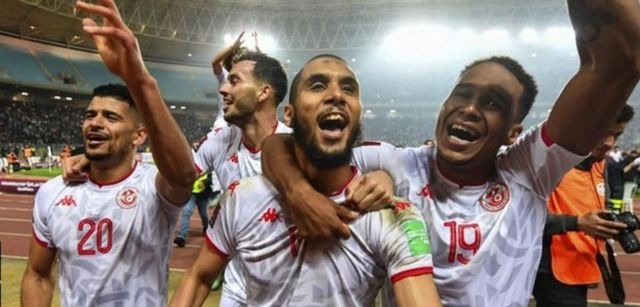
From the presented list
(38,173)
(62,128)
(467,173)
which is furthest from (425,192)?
(62,128)

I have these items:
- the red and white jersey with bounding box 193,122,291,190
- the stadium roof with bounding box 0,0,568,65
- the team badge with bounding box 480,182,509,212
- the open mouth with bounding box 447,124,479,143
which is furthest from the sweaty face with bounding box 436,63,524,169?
the stadium roof with bounding box 0,0,568,65

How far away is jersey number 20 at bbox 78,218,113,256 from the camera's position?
252cm

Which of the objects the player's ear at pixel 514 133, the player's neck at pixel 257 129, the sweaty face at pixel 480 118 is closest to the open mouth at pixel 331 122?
the sweaty face at pixel 480 118

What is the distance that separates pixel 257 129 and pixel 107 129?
52.9 inches

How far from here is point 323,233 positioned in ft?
5.71

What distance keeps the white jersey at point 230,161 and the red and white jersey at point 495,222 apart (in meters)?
1.47

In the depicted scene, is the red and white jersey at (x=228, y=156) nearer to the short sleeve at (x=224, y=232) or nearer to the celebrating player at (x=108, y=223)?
the celebrating player at (x=108, y=223)

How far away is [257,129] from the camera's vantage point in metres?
3.68

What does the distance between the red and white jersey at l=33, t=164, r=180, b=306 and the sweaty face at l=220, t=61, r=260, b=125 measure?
1.13 m

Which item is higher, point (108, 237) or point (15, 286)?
point (108, 237)

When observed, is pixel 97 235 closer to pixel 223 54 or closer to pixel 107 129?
pixel 107 129

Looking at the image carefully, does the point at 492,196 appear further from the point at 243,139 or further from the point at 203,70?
the point at 203,70

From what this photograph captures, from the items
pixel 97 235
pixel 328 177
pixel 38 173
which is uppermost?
pixel 328 177

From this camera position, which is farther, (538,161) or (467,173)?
(467,173)
